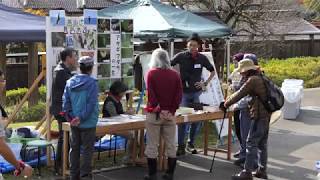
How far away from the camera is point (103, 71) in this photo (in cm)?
926

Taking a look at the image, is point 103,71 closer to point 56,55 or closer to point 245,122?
point 56,55

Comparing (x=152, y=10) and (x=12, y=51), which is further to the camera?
(x=12, y=51)

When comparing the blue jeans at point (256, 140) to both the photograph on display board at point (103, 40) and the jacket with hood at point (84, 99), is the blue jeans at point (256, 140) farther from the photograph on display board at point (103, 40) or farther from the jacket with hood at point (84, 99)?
the photograph on display board at point (103, 40)

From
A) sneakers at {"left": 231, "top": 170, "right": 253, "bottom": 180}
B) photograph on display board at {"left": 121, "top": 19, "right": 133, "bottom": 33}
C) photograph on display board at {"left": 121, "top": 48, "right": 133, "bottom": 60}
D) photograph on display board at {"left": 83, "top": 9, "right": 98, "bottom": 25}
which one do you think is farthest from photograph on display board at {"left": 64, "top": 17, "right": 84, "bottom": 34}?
sneakers at {"left": 231, "top": 170, "right": 253, "bottom": 180}

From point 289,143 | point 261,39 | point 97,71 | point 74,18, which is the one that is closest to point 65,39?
point 74,18

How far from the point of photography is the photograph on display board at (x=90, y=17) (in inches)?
341

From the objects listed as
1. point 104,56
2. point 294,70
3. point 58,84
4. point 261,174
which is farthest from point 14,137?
point 294,70

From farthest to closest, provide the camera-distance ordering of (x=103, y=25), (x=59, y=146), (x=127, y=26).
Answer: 1. (x=127, y=26)
2. (x=103, y=25)
3. (x=59, y=146)

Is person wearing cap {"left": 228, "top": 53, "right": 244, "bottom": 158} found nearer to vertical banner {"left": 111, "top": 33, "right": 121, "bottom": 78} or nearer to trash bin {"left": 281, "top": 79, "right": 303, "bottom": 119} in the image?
vertical banner {"left": 111, "top": 33, "right": 121, "bottom": 78}

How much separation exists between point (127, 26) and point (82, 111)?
2815 millimetres

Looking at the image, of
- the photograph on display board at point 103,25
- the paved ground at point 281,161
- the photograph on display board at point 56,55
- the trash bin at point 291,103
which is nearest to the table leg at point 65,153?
the paved ground at point 281,161

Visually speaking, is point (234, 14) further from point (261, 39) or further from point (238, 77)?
point (238, 77)

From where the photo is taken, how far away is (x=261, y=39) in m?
21.3

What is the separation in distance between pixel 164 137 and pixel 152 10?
4114 millimetres
